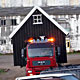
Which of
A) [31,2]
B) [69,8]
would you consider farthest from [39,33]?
[31,2]

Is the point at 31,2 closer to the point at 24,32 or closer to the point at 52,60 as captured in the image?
the point at 24,32

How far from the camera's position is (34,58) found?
1898 cm

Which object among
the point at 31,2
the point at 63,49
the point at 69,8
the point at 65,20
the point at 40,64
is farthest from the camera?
the point at 31,2

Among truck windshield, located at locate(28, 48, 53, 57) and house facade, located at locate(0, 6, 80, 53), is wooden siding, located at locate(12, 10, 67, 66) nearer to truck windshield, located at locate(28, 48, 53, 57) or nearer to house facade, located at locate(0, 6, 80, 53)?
truck windshield, located at locate(28, 48, 53, 57)

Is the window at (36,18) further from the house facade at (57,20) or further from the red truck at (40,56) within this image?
the house facade at (57,20)

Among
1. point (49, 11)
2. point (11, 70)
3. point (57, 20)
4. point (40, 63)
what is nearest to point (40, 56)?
point (40, 63)

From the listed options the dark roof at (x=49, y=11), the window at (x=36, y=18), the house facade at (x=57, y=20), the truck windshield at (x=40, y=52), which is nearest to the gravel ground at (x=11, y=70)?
the truck windshield at (x=40, y=52)

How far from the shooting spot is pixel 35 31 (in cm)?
2831

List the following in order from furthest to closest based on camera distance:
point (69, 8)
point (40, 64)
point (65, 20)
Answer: point (69, 8)
point (65, 20)
point (40, 64)

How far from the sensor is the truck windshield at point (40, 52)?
63.0 feet

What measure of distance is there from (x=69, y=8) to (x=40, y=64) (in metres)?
28.1

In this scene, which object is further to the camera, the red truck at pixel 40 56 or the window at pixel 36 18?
the window at pixel 36 18

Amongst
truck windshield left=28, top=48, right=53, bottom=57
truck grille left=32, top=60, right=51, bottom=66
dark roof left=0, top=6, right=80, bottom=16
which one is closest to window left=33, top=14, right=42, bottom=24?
truck windshield left=28, top=48, right=53, bottom=57

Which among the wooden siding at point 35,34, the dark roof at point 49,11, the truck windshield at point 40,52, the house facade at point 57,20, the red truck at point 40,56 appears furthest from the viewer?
the dark roof at point 49,11
